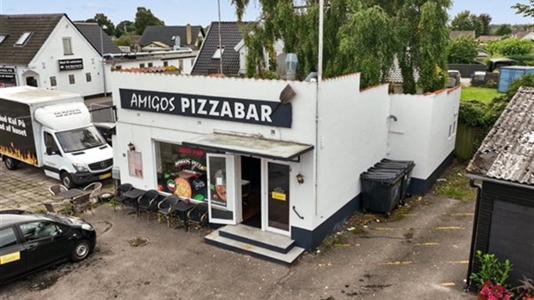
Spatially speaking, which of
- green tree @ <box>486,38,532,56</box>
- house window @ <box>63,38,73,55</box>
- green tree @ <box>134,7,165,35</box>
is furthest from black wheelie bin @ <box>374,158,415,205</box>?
green tree @ <box>134,7,165,35</box>

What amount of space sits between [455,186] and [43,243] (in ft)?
43.3

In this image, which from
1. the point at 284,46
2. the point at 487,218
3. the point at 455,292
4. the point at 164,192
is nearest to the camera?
the point at 487,218

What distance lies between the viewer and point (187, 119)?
12484 mm

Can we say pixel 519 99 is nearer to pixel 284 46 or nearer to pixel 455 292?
pixel 455 292

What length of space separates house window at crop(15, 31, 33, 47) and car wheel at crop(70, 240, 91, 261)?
29053mm

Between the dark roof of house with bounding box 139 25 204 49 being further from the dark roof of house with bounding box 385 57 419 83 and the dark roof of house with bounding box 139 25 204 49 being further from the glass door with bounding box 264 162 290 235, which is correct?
the glass door with bounding box 264 162 290 235

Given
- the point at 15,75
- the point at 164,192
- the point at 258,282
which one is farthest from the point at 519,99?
the point at 15,75

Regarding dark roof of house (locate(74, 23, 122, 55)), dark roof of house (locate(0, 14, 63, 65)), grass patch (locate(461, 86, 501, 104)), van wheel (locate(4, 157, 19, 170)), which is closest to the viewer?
van wheel (locate(4, 157, 19, 170))

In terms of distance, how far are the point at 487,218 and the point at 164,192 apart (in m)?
9.00

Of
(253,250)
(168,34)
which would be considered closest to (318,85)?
(253,250)

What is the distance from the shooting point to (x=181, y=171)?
13328 millimetres

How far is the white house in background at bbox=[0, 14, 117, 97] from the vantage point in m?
33.5

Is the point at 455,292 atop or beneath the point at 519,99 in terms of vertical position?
beneath

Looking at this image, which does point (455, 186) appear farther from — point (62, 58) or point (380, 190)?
point (62, 58)
